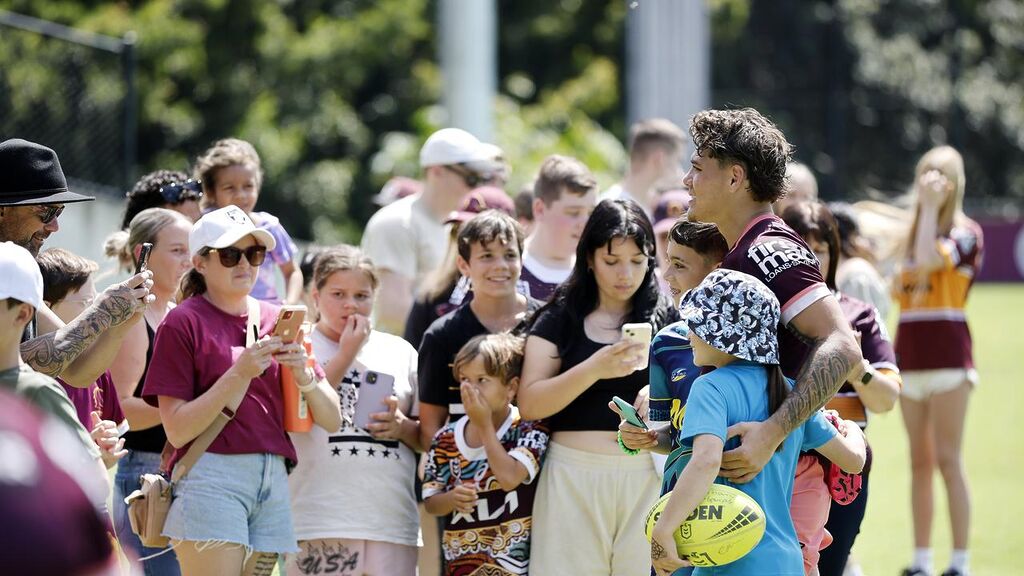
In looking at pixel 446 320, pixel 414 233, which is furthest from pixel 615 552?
pixel 414 233

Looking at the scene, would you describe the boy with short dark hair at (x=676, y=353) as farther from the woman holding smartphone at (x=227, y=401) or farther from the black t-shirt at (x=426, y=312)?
the black t-shirt at (x=426, y=312)

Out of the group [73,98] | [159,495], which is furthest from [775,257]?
[73,98]

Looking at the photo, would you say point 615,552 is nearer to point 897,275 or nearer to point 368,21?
point 897,275

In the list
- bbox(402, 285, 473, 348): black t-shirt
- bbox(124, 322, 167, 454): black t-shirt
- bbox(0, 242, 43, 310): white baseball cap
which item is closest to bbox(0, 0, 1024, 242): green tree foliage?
bbox(402, 285, 473, 348): black t-shirt

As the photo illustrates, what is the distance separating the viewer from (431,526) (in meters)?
5.58

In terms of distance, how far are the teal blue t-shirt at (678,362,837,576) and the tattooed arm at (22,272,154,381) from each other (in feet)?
5.95

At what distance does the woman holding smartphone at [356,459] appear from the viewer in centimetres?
535

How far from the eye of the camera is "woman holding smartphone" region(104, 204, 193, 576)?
208 inches

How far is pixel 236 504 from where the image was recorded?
4.80 metres

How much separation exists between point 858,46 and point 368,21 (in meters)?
22.8

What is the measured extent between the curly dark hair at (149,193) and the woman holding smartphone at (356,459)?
38.8 inches

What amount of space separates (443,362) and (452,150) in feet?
7.43

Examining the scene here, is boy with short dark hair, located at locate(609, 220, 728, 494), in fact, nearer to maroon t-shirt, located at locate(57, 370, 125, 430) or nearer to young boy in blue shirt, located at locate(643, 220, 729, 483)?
young boy in blue shirt, located at locate(643, 220, 729, 483)

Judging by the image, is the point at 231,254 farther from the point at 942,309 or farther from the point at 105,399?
the point at 942,309
